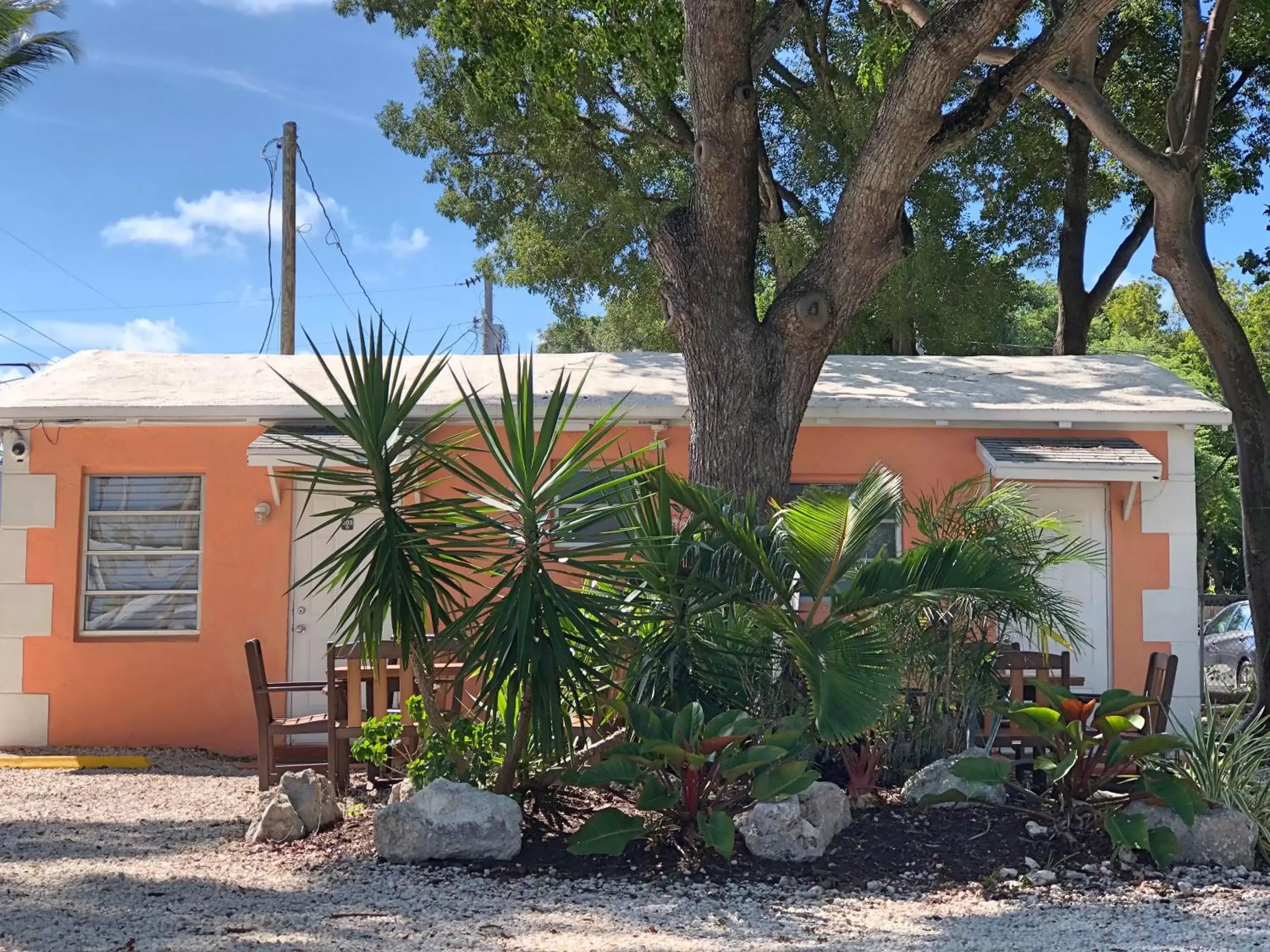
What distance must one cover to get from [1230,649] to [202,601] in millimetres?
13111

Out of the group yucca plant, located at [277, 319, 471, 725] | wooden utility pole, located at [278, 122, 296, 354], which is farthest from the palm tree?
yucca plant, located at [277, 319, 471, 725]

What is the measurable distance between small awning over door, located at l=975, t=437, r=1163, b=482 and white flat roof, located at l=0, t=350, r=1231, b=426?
397mm

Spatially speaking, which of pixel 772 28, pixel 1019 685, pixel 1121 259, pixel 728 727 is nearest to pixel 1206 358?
pixel 1121 259

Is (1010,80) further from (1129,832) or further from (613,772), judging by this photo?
(613,772)

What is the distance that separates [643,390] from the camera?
399 inches

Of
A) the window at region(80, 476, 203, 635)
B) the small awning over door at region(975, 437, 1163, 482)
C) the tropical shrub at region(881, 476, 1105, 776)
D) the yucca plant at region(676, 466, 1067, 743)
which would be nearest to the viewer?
the yucca plant at region(676, 466, 1067, 743)

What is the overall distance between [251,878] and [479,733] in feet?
4.20

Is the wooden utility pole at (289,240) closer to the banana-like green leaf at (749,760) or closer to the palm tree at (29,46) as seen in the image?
the palm tree at (29,46)

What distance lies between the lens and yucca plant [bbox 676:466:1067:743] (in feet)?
18.2

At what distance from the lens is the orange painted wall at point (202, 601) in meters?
9.55

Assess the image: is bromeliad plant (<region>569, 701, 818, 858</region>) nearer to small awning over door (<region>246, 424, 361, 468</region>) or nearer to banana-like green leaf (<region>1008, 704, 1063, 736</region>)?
banana-like green leaf (<region>1008, 704, 1063, 736</region>)

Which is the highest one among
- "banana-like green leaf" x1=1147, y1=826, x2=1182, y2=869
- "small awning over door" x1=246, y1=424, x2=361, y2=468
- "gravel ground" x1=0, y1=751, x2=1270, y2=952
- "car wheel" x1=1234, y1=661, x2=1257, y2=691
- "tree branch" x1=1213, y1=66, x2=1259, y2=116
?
"tree branch" x1=1213, y1=66, x2=1259, y2=116

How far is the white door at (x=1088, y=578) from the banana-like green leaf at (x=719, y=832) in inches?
207

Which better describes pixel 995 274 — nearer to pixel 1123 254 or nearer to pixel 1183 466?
pixel 1123 254
